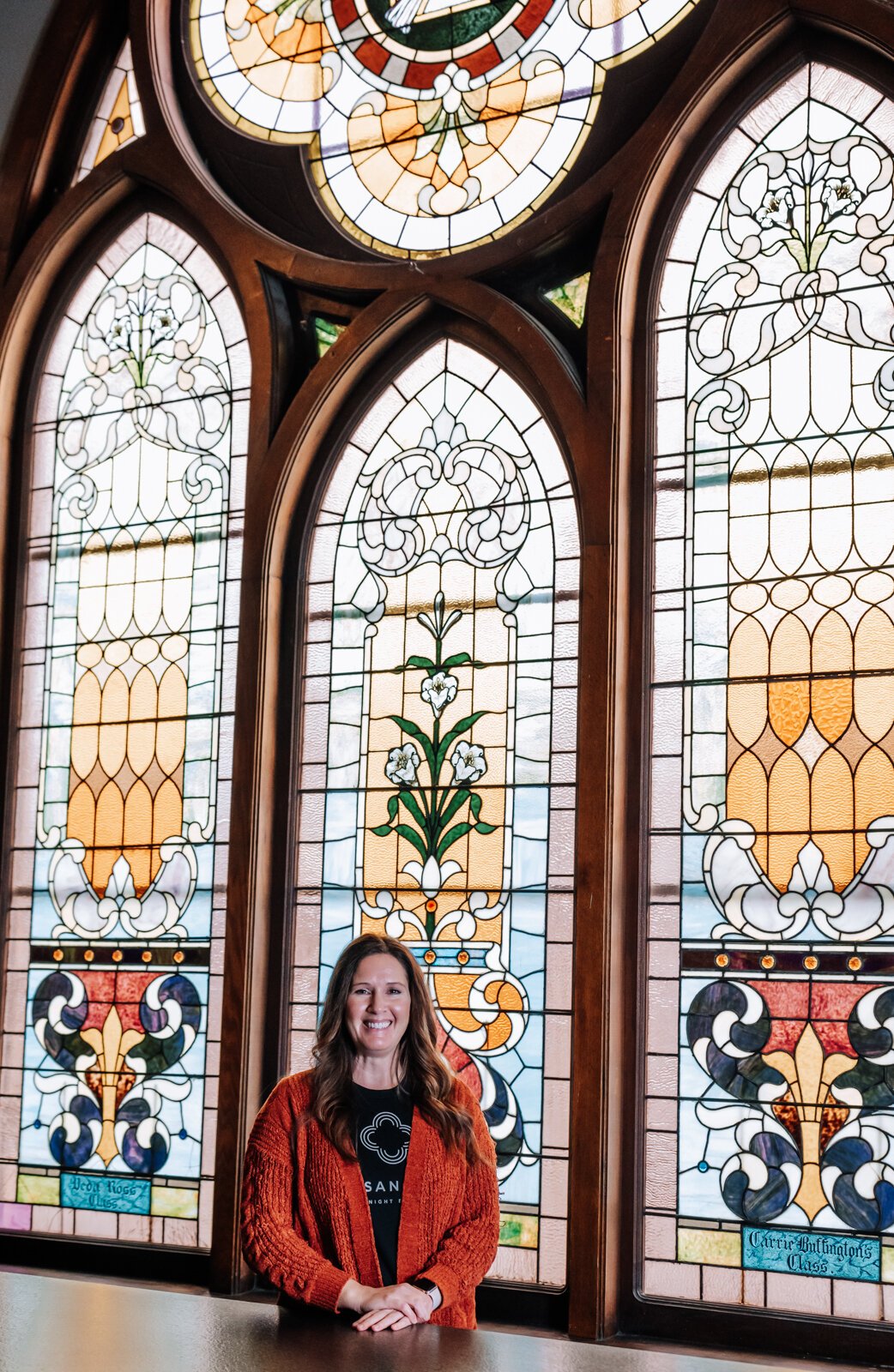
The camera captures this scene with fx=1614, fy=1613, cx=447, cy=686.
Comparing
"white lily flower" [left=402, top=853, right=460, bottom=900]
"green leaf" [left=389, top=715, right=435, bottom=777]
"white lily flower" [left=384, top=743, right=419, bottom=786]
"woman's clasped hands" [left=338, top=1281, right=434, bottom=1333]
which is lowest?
"woman's clasped hands" [left=338, top=1281, right=434, bottom=1333]

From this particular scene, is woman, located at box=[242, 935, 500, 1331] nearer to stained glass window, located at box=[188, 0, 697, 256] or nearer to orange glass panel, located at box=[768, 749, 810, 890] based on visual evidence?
orange glass panel, located at box=[768, 749, 810, 890]

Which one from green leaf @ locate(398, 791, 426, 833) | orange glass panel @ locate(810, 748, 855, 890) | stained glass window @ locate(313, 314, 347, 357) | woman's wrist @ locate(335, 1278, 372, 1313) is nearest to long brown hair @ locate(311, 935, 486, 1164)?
woman's wrist @ locate(335, 1278, 372, 1313)

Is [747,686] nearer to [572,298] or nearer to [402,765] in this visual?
[402,765]

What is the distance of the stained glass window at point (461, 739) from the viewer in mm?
3850

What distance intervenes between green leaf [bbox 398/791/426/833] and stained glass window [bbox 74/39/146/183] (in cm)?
227

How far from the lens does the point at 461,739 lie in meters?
4.07

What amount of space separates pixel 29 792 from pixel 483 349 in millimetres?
1840

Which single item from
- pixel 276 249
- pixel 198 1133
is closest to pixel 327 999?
pixel 198 1133

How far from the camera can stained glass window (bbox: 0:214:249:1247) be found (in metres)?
4.33

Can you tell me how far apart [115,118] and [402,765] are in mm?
2344

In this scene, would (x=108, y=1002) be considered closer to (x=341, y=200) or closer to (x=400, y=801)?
(x=400, y=801)

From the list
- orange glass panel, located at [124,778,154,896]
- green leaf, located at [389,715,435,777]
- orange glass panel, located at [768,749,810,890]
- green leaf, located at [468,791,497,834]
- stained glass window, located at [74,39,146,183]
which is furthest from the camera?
stained glass window, located at [74,39,146,183]

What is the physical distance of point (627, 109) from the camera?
420 centimetres

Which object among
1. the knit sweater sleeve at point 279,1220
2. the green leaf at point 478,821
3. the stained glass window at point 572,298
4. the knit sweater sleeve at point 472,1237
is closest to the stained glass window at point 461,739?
the green leaf at point 478,821
